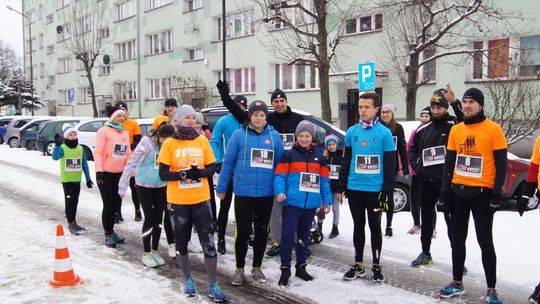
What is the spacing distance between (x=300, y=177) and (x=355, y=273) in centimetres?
128

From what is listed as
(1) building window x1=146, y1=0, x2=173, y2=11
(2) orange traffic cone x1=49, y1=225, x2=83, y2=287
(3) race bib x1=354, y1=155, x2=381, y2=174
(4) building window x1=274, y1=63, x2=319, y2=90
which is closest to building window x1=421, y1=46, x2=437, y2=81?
(4) building window x1=274, y1=63, x2=319, y2=90

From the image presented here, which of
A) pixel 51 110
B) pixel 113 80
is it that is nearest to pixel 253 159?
pixel 113 80

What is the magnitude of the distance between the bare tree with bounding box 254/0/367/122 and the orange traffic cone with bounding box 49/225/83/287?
411 inches

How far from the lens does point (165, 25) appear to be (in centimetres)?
3275

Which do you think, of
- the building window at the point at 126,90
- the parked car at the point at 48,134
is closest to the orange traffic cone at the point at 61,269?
the parked car at the point at 48,134

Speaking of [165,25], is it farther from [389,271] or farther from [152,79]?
[389,271]

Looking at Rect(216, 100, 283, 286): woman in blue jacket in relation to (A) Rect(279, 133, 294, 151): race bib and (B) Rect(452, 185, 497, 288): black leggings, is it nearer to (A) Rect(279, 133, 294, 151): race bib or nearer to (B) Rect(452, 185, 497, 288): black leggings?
(A) Rect(279, 133, 294, 151): race bib

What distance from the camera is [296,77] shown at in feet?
78.4

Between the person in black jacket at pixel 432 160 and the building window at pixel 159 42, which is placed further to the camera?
the building window at pixel 159 42

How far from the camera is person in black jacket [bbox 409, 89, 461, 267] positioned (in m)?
5.69

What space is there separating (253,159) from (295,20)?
63.5ft

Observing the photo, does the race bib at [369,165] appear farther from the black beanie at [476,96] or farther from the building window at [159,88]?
the building window at [159,88]

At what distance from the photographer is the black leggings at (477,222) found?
4.70 meters

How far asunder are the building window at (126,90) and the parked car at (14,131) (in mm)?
10734
